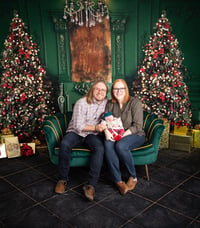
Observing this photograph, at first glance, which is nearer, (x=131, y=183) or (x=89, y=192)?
(x=89, y=192)

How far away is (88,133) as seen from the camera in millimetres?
2781

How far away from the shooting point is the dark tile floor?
196 cm

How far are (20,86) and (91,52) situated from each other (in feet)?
5.09

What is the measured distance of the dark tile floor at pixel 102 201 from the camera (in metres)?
1.96

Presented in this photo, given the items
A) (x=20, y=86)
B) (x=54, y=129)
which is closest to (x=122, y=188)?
(x=54, y=129)

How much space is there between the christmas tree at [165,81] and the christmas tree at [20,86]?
195 cm

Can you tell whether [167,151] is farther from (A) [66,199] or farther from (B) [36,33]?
(B) [36,33]

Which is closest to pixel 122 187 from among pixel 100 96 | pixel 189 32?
pixel 100 96

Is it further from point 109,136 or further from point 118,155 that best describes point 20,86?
point 118,155

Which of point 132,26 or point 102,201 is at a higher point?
point 132,26

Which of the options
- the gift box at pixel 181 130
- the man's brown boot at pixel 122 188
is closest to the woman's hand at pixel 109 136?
the man's brown boot at pixel 122 188

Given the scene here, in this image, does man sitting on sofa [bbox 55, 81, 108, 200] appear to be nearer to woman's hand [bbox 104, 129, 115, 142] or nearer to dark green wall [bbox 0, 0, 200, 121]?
woman's hand [bbox 104, 129, 115, 142]

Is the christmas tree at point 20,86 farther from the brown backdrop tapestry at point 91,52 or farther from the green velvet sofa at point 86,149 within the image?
the green velvet sofa at point 86,149

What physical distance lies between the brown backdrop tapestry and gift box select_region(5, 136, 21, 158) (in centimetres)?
181
